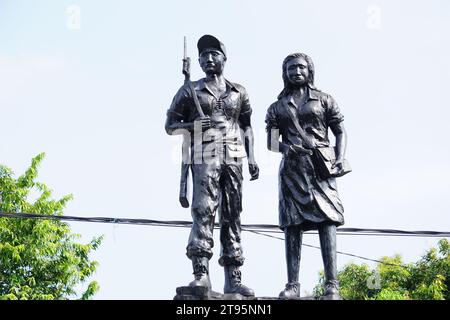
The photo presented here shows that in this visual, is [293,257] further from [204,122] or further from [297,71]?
[297,71]

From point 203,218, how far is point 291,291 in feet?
4.31

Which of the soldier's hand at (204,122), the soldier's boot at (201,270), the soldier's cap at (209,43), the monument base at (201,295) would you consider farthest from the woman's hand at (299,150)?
the monument base at (201,295)

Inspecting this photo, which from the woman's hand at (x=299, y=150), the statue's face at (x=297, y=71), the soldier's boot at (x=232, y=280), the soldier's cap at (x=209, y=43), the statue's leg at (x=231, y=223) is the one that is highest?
the soldier's cap at (x=209, y=43)

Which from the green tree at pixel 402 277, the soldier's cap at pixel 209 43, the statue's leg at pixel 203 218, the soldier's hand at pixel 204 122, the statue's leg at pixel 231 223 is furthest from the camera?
the green tree at pixel 402 277

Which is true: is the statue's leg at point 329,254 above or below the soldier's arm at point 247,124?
below

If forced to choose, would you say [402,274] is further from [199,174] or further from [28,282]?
[199,174]

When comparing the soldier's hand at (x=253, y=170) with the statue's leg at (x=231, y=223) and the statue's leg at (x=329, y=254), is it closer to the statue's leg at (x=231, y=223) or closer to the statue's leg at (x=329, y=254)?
the statue's leg at (x=231, y=223)

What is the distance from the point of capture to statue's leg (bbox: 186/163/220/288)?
10391mm

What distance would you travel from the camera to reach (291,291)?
1054 cm

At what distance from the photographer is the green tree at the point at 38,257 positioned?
20.8 metres

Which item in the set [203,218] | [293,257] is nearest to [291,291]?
[293,257]

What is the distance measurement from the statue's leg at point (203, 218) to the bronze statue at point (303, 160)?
91 centimetres

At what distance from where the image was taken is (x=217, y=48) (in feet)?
36.8
